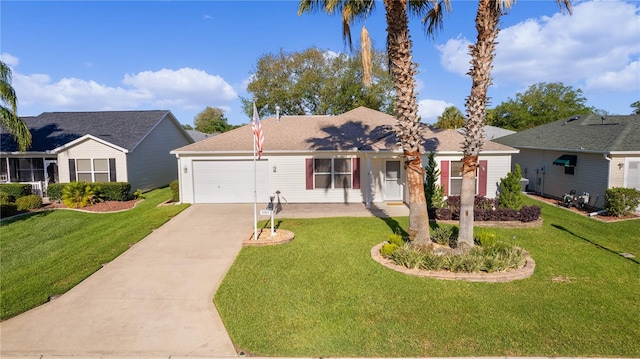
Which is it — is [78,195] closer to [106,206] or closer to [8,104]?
[106,206]

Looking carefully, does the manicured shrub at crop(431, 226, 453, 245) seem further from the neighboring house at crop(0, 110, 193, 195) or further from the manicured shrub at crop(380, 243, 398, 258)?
the neighboring house at crop(0, 110, 193, 195)

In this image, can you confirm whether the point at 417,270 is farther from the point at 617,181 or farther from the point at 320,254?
the point at 617,181

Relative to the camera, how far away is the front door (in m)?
16.1

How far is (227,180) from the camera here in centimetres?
1628

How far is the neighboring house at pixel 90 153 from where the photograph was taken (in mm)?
18922

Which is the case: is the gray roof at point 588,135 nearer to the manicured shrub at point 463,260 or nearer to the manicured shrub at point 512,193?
the manicured shrub at point 512,193

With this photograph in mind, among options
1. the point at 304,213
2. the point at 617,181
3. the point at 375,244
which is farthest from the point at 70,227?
the point at 617,181

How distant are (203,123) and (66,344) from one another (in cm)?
7190

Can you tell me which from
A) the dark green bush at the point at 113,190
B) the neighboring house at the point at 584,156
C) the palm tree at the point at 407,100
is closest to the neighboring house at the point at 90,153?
the dark green bush at the point at 113,190

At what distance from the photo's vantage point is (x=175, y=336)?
556 centimetres

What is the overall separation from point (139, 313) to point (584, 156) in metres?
17.5

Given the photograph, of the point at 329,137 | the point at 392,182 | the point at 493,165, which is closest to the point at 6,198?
the point at 329,137

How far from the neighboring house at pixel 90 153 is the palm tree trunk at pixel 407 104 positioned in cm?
1530

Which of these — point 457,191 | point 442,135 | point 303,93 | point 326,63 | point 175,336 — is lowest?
point 175,336
